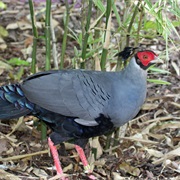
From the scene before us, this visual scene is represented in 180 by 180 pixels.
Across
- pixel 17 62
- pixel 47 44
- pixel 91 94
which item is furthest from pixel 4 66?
pixel 91 94

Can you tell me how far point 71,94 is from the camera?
Answer: 3.25m

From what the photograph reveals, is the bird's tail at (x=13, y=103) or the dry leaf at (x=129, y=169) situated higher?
the bird's tail at (x=13, y=103)

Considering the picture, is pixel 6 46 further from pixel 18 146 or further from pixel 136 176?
pixel 136 176

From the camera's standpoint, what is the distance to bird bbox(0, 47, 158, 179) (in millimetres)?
3219

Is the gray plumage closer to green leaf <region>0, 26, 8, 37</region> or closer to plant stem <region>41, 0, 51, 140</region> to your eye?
plant stem <region>41, 0, 51, 140</region>

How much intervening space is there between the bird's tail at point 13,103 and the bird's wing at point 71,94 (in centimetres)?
7

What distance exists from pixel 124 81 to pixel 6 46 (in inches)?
84.5

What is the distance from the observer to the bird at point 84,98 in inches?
127

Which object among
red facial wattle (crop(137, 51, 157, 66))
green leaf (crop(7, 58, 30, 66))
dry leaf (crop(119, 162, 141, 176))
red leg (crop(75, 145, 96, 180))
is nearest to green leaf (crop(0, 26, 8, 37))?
green leaf (crop(7, 58, 30, 66))

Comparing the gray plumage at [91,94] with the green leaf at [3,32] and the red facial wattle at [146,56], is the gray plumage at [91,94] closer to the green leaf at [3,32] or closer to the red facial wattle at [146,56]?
the red facial wattle at [146,56]

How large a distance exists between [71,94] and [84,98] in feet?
0.28

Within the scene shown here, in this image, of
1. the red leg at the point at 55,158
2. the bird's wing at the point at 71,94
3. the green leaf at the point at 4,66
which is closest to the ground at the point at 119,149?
the green leaf at the point at 4,66

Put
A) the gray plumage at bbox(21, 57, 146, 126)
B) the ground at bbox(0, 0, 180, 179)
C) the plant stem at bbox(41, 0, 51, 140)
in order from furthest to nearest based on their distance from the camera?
the ground at bbox(0, 0, 180, 179)
the plant stem at bbox(41, 0, 51, 140)
the gray plumage at bbox(21, 57, 146, 126)

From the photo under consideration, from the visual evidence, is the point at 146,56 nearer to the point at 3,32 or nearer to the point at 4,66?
the point at 4,66
